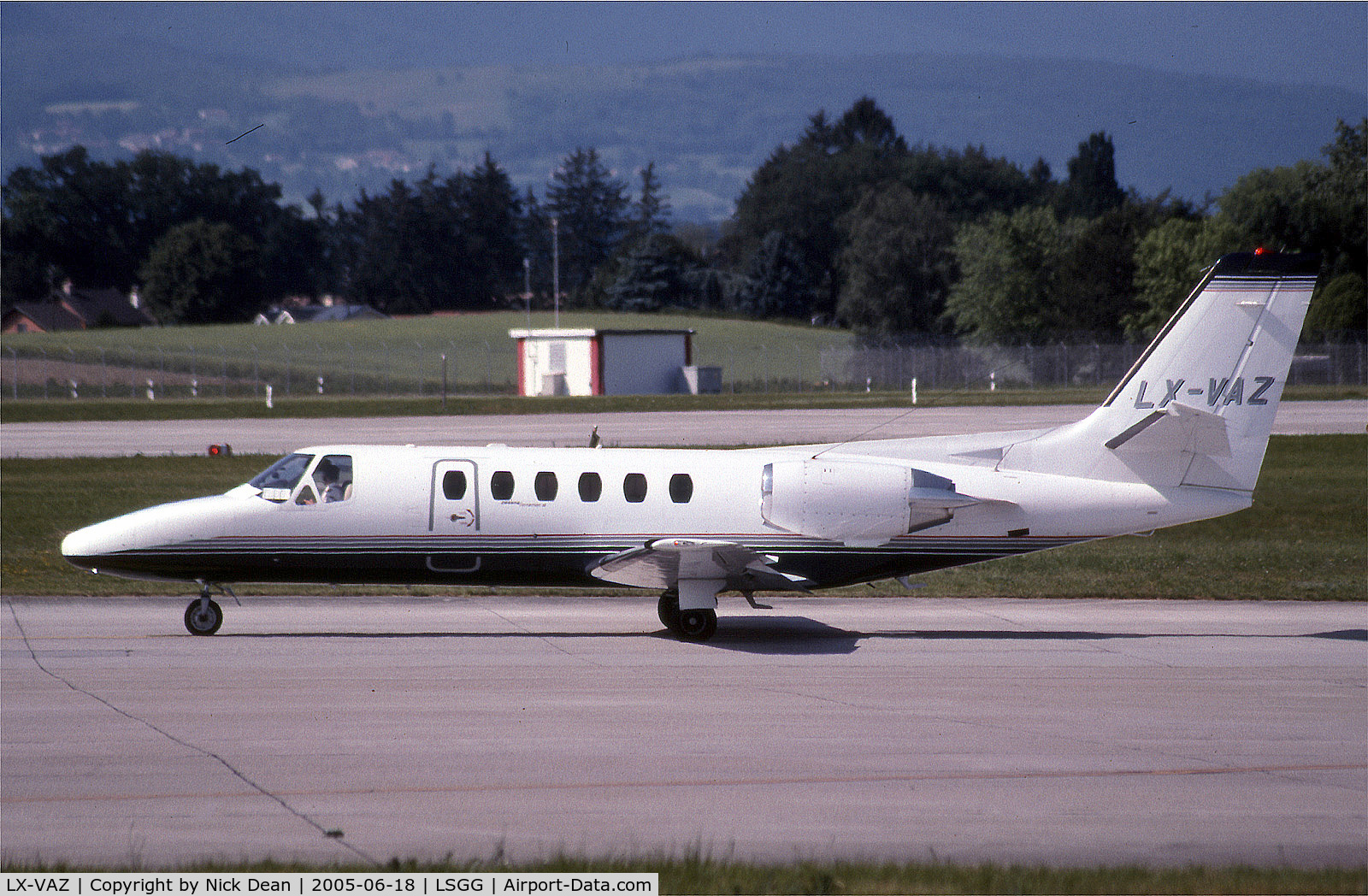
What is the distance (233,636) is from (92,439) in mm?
29352

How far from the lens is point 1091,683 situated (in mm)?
13539

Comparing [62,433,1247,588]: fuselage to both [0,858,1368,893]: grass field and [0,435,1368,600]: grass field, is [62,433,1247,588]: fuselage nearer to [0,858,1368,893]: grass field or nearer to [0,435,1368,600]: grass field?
[0,435,1368,600]: grass field

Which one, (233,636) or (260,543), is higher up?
(260,543)

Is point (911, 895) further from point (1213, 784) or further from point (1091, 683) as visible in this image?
point (1091, 683)

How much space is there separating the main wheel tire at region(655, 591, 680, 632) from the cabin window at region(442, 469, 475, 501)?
2811mm

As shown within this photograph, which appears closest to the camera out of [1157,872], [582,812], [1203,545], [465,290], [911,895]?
[911,895]

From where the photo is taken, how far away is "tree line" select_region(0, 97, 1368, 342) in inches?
3150

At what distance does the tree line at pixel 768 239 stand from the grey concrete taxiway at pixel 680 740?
6467cm

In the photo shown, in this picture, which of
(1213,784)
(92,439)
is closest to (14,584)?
(1213,784)

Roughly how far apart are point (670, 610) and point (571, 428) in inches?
1103

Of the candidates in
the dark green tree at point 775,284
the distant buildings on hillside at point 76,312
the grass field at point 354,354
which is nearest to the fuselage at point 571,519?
the grass field at point 354,354

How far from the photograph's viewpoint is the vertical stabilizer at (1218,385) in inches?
620

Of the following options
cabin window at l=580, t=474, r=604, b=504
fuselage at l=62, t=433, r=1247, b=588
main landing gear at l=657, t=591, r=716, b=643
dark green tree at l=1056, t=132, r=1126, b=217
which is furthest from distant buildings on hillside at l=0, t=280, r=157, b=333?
main landing gear at l=657, t=591, r=716, b=643
